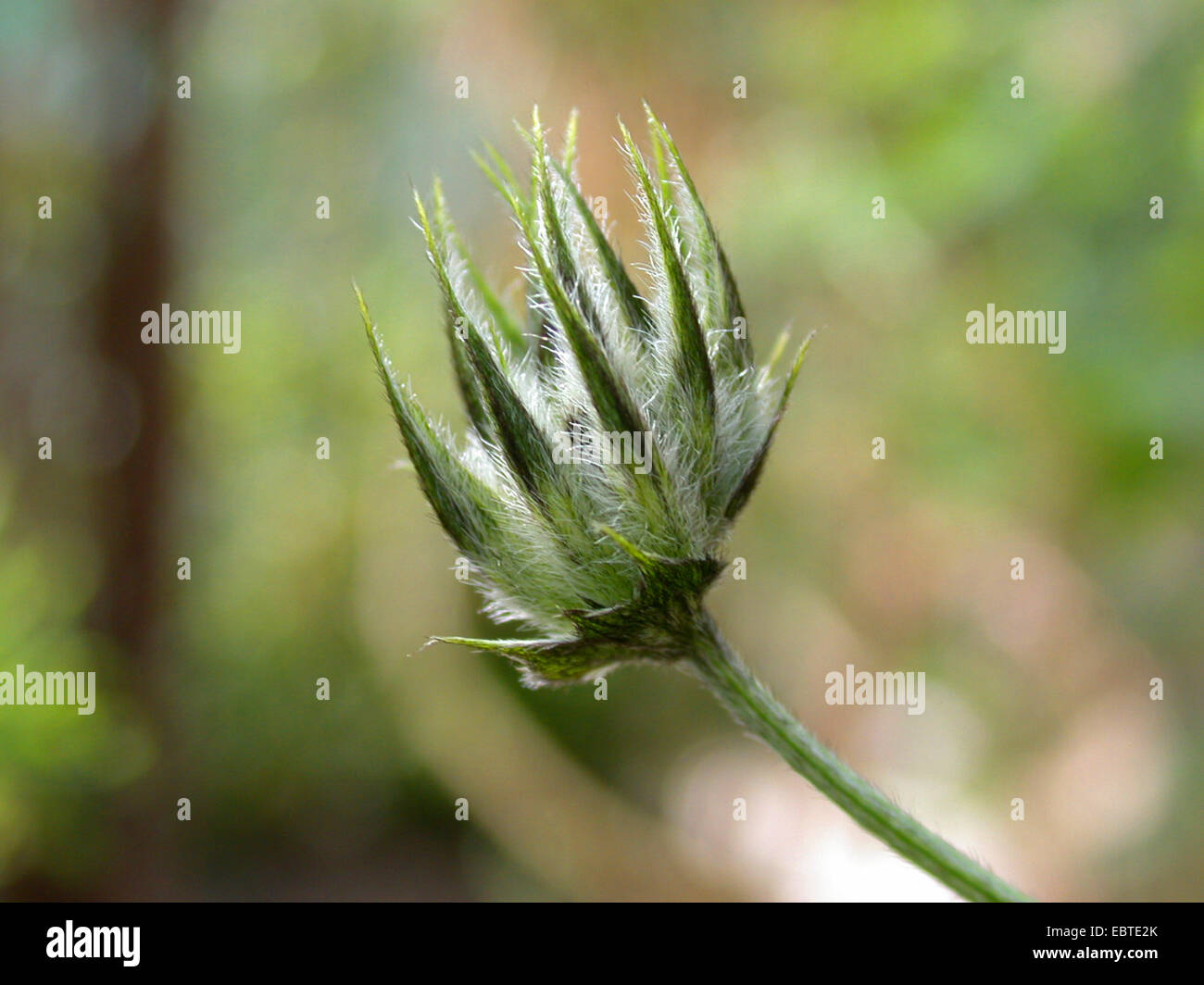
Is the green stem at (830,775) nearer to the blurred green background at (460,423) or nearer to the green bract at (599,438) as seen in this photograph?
the green bract at (599,438)

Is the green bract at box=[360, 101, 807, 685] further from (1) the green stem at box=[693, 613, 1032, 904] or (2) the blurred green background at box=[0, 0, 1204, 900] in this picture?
(2) the blurred green background at box=[0, 0, 1204, 900]

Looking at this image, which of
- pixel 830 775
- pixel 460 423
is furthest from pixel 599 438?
pixel 460 423

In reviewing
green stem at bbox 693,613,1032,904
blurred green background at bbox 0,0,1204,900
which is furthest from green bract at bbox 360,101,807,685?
blurred green background at bbox 0,0,1204,900

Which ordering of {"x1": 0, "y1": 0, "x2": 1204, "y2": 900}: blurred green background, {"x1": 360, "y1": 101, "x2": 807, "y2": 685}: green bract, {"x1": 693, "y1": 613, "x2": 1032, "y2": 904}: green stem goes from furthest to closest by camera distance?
{"x1": 0, "y1": 0, "x2": 1204, "y2": 900}: blurred green background < {"x1": 360, "y1": 101, "x2": 807, "y2": 685}: green bract < {"x1": 693, "y1": 613, "x2": 1032, "y2": 904}: green stem

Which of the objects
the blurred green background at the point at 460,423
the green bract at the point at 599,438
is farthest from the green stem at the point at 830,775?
the blurred green background at the point at 460,423

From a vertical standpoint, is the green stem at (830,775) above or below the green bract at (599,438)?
below

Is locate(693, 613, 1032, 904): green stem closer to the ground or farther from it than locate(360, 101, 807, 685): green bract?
closer to the ground
